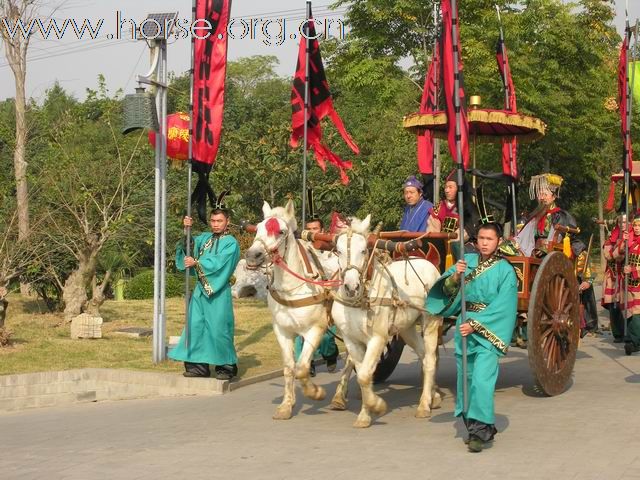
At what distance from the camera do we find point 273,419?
9.84 m

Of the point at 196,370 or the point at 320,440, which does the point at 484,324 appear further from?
the point at 196,370

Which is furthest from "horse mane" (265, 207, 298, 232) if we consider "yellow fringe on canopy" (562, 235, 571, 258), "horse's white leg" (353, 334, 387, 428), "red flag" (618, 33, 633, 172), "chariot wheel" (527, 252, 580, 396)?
"red flag" (618, 33, 633, 172)

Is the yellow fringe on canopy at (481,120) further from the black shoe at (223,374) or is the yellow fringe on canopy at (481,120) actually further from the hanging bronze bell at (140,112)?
the black shoe at (223,374)

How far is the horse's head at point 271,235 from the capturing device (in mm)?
9328

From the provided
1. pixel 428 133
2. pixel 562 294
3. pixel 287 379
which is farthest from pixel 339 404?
pixel 428 133

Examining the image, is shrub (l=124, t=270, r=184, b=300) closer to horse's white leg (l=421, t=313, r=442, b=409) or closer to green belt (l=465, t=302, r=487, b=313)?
horse's white leg (l=421, t=313, r=442, b=409)

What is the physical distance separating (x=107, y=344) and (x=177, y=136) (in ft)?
11.4

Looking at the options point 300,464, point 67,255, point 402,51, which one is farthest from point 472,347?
point 402,51

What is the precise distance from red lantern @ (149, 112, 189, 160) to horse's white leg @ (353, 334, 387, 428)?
561 cm

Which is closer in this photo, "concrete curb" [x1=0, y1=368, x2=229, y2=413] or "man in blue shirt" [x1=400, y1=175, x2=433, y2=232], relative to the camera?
"man in blue shirt" [x1=400, y1=175, x2=433, y2=232]

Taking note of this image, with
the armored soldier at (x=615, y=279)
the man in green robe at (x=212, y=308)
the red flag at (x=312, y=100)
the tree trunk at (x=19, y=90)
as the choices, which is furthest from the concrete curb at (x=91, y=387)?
the tree trunk at (x=19, y=90)

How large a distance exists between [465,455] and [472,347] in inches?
34.4

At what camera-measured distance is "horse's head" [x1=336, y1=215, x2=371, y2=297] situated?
8633 mm

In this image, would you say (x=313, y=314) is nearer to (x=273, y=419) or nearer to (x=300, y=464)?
(x=273, y=419)
